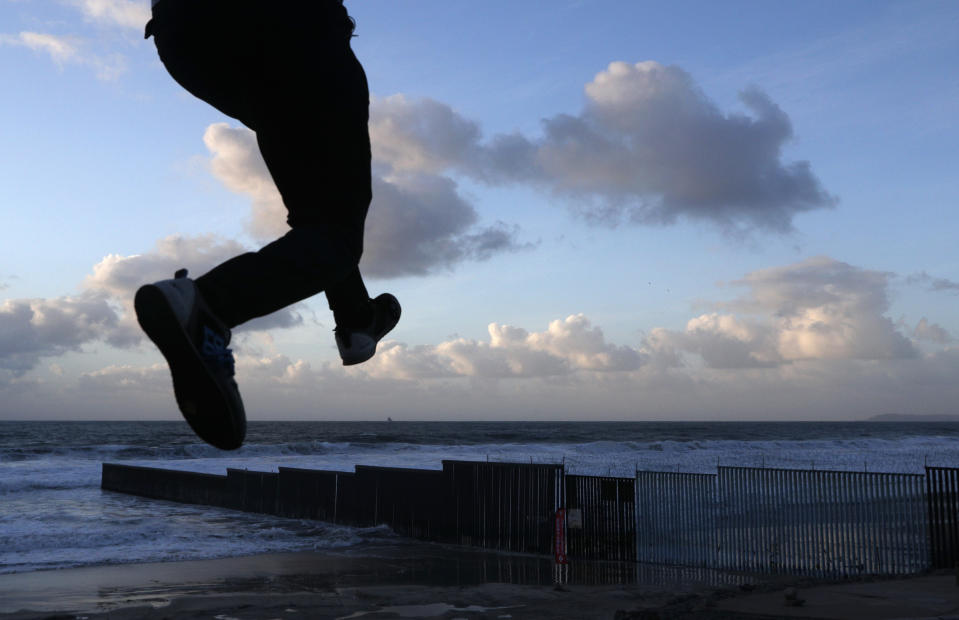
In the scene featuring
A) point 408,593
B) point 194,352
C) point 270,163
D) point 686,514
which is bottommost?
point 408,593

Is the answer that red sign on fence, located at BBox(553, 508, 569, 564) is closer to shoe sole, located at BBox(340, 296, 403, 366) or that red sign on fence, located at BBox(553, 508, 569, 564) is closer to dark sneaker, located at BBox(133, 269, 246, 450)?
shoe sole, located at BBox(340, 296, 403, 366)

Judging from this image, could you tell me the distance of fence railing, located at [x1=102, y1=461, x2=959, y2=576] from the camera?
11.3m

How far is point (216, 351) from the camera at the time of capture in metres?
1.40

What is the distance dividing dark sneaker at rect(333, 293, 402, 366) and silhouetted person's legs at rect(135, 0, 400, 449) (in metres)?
0.40

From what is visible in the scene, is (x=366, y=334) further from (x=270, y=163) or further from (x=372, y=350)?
(x=270, y=163)

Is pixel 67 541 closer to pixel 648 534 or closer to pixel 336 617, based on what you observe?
pixel 336 617

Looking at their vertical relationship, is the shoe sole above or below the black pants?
below

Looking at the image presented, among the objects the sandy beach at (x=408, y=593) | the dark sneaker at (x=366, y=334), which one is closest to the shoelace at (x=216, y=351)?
the dark sneaker at (x=366, y=334)

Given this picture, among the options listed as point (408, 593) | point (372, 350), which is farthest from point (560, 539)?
point (372, 350)

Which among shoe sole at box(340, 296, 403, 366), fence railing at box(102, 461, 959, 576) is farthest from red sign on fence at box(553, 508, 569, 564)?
shoe sole at box(340, 296, 403, 366)

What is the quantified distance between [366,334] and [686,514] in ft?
39.9

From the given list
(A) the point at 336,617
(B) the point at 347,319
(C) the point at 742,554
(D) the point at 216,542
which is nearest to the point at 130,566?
(D) the point at 216,542

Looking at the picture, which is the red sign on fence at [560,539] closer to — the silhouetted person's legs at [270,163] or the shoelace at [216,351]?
the silhouetted person's legs at [270,163]

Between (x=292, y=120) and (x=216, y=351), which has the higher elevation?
(x=292, y=120)
